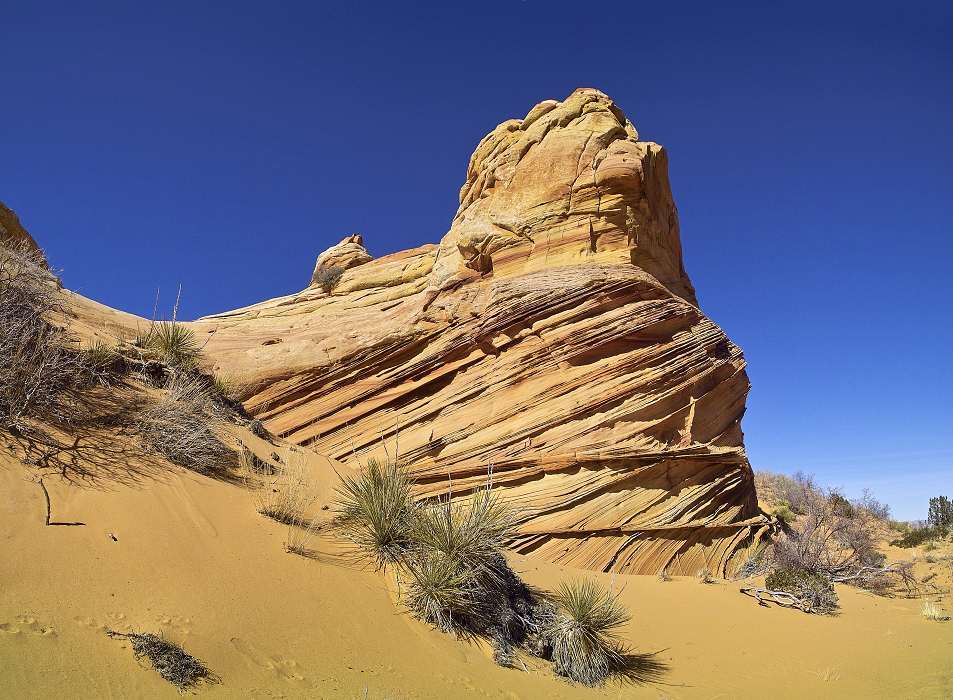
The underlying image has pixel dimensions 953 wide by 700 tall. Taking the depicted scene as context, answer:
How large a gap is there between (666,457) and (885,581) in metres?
7.35

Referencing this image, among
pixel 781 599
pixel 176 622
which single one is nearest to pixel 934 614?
pixel 781 599

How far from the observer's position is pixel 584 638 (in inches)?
230

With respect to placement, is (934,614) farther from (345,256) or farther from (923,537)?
(345,256)

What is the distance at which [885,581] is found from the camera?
45.2 ft

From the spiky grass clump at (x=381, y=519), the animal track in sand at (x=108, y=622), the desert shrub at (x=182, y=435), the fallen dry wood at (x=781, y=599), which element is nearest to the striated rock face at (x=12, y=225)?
the desert shrub at (x=182, y=435)

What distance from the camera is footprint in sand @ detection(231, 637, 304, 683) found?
3.70 m

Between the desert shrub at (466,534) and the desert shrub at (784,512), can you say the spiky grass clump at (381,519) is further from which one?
the desert shrub at (784,512)

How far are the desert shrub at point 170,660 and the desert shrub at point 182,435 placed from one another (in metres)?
2.85

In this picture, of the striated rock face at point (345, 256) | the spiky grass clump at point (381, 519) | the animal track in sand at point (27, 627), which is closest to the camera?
the animal track in sand at point (27, 627)

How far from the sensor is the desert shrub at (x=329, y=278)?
2219cm

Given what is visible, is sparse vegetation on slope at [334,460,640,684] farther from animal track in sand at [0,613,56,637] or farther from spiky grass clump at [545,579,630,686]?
animal track in sand at [0,613,56,637]

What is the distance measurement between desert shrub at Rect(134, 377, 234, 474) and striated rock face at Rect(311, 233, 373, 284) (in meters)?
17.7

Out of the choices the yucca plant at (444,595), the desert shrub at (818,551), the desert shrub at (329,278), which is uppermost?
the desert shrub at (329,278)

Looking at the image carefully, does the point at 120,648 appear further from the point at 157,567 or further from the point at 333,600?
the point at 333,600
